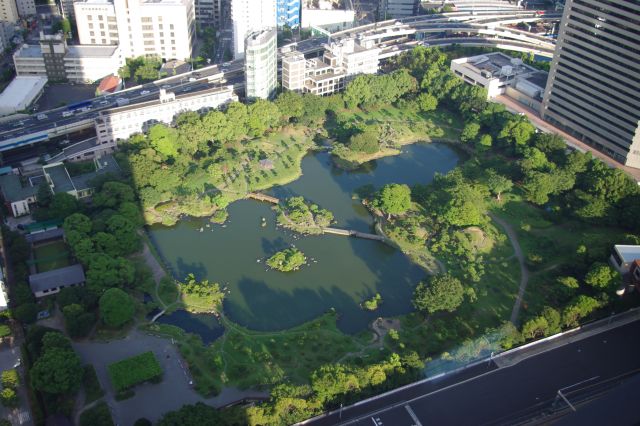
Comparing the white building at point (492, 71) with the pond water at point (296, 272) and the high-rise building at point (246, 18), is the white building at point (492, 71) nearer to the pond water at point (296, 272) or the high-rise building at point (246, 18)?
the pond water at point (296, 272)

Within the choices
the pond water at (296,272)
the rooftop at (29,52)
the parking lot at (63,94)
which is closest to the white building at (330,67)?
the pond water at (296,272)

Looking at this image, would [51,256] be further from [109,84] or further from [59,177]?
[109,84]

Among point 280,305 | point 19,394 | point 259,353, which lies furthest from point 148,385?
point 280,305

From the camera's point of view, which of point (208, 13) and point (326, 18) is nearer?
point (208, 13)

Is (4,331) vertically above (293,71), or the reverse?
(293,71)

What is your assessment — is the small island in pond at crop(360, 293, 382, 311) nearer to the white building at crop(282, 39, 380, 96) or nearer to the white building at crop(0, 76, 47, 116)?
the white building at crop(282, 39, 380, 96)

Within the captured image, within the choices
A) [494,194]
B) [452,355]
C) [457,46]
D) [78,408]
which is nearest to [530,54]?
[457,46]
